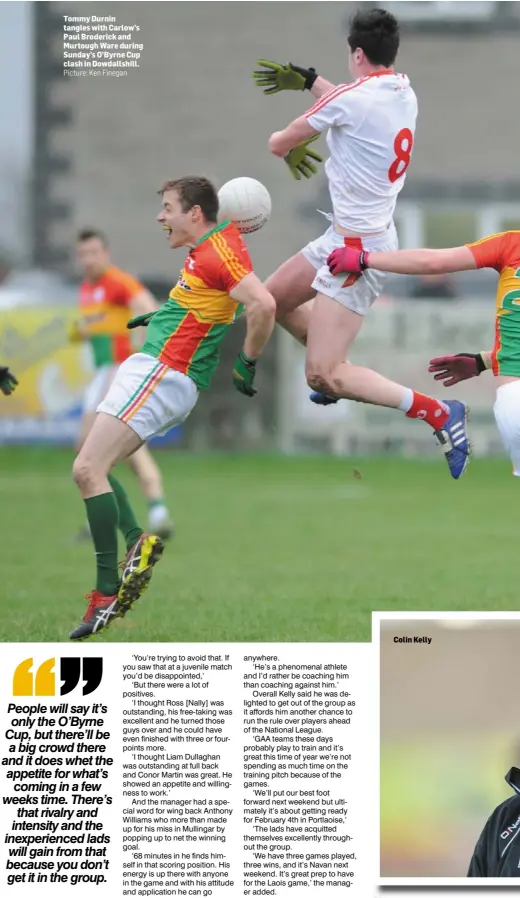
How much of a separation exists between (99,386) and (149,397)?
15.5 ft

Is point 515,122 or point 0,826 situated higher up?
point 515,122

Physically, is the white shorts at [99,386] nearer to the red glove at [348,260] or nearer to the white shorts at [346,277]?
the white shorts at [346,277]

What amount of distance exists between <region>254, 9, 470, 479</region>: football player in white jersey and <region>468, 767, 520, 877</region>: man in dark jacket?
5.12ft

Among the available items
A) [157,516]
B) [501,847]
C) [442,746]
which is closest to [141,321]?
[442,746]

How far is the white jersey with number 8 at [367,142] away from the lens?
18.1 ft

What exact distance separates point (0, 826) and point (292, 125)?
299 cm

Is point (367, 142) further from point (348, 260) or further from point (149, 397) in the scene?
point (149, 397)

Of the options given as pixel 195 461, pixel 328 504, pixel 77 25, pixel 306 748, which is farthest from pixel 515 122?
pixel 306 748

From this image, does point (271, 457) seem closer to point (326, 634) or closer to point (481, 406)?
point (481, 406)

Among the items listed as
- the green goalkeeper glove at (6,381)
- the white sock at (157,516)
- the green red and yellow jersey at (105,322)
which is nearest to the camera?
the green goalkeeper glove at (6,381)

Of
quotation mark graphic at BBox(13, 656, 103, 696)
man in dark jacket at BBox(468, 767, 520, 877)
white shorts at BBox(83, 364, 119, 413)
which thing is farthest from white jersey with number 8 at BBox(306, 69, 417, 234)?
white shorts at BBox(83, 364, 119, 413)

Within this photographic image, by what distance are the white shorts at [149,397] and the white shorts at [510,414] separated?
1324 millimetres

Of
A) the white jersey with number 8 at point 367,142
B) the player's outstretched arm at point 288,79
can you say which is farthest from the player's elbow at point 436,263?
the player's outstretched arm at point 288,79

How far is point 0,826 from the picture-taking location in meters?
4.87
